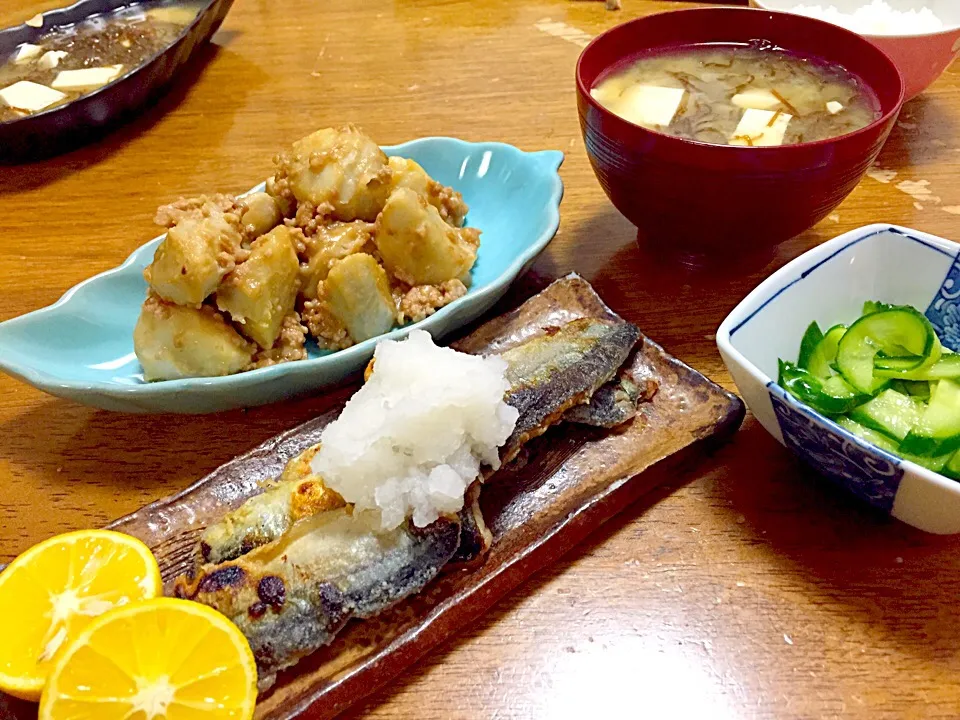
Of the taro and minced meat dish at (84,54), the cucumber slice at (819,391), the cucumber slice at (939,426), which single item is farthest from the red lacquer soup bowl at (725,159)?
the taro and minced meat dish at (84,54)

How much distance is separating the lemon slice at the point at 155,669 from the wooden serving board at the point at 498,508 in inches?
3.5

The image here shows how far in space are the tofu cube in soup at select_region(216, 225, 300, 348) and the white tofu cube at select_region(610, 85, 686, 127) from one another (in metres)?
0.78

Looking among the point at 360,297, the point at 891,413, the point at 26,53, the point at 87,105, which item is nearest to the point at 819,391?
the point at 891,413

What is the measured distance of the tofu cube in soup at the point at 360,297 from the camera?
155 centimetres

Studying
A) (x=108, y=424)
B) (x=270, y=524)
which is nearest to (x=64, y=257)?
(x=108, y=424)

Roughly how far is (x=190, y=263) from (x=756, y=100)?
4.14 ft

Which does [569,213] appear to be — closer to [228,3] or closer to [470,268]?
[470,268]

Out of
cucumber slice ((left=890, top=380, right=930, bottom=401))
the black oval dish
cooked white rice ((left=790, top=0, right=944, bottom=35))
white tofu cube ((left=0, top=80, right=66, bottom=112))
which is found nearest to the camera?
cucumber slice ((left=890, top=380, right=930, bottom=401))

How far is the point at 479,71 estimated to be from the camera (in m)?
2.77

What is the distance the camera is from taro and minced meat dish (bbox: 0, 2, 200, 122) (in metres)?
2.48

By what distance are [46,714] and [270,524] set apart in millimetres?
373

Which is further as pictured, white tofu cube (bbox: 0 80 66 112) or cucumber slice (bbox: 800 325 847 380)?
white tofu cube (bbox: 0 80 66 112)

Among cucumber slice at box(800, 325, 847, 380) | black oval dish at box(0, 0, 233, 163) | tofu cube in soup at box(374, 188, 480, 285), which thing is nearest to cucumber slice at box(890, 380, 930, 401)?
cucumber slice at box(800, 325, 847, 380)

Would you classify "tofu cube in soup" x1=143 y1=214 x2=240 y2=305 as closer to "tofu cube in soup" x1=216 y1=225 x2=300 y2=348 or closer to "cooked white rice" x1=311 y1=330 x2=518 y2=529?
"tofu cube in soup" x1=216 y1=225 x2=300 y2=348
